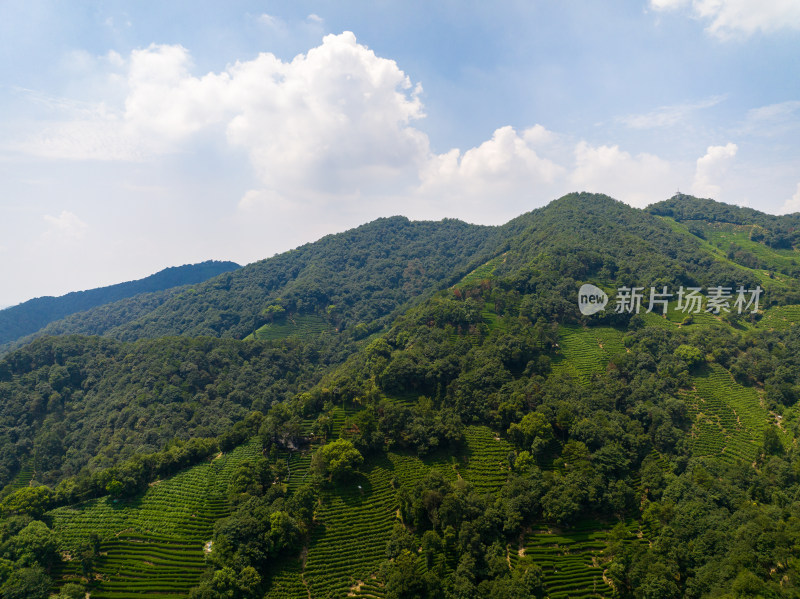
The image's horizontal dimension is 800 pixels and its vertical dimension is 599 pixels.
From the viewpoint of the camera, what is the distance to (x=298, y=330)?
122 metres

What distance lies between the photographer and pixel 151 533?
38.2m

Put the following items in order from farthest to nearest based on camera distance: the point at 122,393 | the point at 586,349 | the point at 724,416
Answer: the point at 122,393 → the point at 586,349 → the point at 724,416

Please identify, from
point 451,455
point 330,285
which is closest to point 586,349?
point 451,455

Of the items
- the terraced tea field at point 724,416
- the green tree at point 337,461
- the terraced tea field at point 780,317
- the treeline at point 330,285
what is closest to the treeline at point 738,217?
the terraced tea field at point 780,317

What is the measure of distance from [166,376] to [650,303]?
337 ft

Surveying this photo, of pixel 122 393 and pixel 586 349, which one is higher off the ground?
A: pixel 586 349

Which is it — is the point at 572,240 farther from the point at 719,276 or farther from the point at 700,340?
the point at 700,340

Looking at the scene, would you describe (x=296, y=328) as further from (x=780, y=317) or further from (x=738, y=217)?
(x=738, y=217)

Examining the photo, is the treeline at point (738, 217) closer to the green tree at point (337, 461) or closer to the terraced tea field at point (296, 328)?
the green tree at point (337, 461)

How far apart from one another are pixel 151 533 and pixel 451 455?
111 ft

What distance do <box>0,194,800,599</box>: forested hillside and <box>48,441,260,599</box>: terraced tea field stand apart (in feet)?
0.61

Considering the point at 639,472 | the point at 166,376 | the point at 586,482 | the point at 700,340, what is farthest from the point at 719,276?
the point at 166,376

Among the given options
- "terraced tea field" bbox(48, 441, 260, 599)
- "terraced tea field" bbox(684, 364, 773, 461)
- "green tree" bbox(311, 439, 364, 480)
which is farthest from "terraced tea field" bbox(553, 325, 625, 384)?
"terraced tea field" bbox(48, 441, 260, 599)

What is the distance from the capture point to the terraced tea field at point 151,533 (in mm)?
34656
